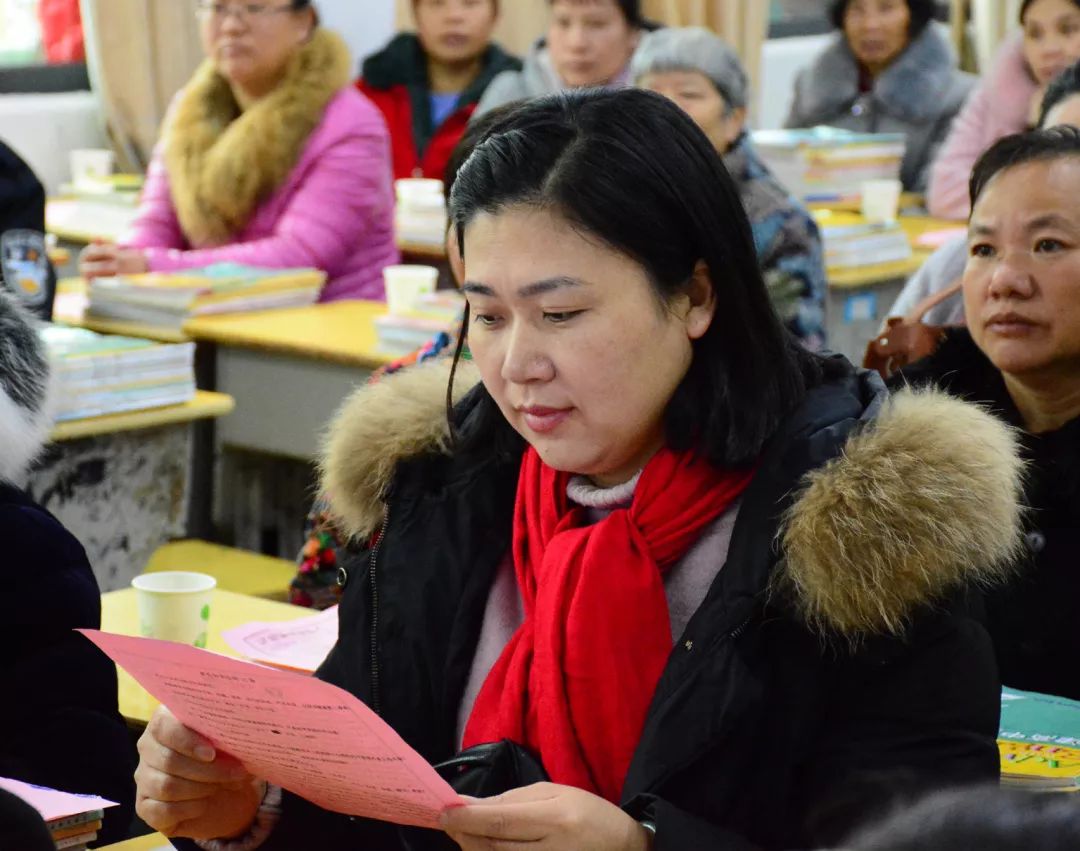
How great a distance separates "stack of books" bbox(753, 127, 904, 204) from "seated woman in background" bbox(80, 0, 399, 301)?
4.64ft

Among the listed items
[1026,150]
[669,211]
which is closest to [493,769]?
[669,211]

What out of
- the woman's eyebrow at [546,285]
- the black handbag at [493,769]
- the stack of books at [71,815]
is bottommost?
the stack of books at [71,815]

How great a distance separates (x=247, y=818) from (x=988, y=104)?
4760 mm

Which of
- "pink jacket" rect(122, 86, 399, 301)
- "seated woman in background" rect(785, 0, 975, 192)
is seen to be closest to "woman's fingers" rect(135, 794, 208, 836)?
"pink jacket" rect(122, 86, 399, 301)

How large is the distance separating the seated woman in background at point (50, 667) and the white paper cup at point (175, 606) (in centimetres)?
33

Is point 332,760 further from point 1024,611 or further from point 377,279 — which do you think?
point 377,279

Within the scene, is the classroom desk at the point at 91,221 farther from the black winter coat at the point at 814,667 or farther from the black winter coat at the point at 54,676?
the black winter coat at the point at 814,667

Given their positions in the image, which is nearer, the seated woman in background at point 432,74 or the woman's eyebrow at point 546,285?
the woman's eyebrow at point 546,285

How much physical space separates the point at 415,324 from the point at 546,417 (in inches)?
86.8

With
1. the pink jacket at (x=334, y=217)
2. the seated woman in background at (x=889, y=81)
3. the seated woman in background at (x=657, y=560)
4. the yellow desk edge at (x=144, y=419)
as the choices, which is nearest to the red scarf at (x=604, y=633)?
the seated woman in background at (x=657, y=560)

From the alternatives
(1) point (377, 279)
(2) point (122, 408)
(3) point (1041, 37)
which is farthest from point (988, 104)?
(2) point (122, 408)

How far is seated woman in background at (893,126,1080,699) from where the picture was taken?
1.94 meters

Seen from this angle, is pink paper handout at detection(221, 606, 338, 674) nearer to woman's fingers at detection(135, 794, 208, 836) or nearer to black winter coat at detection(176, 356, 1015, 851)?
woman's fingers at detection(135, 794, 208, 836)

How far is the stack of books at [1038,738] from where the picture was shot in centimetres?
155
